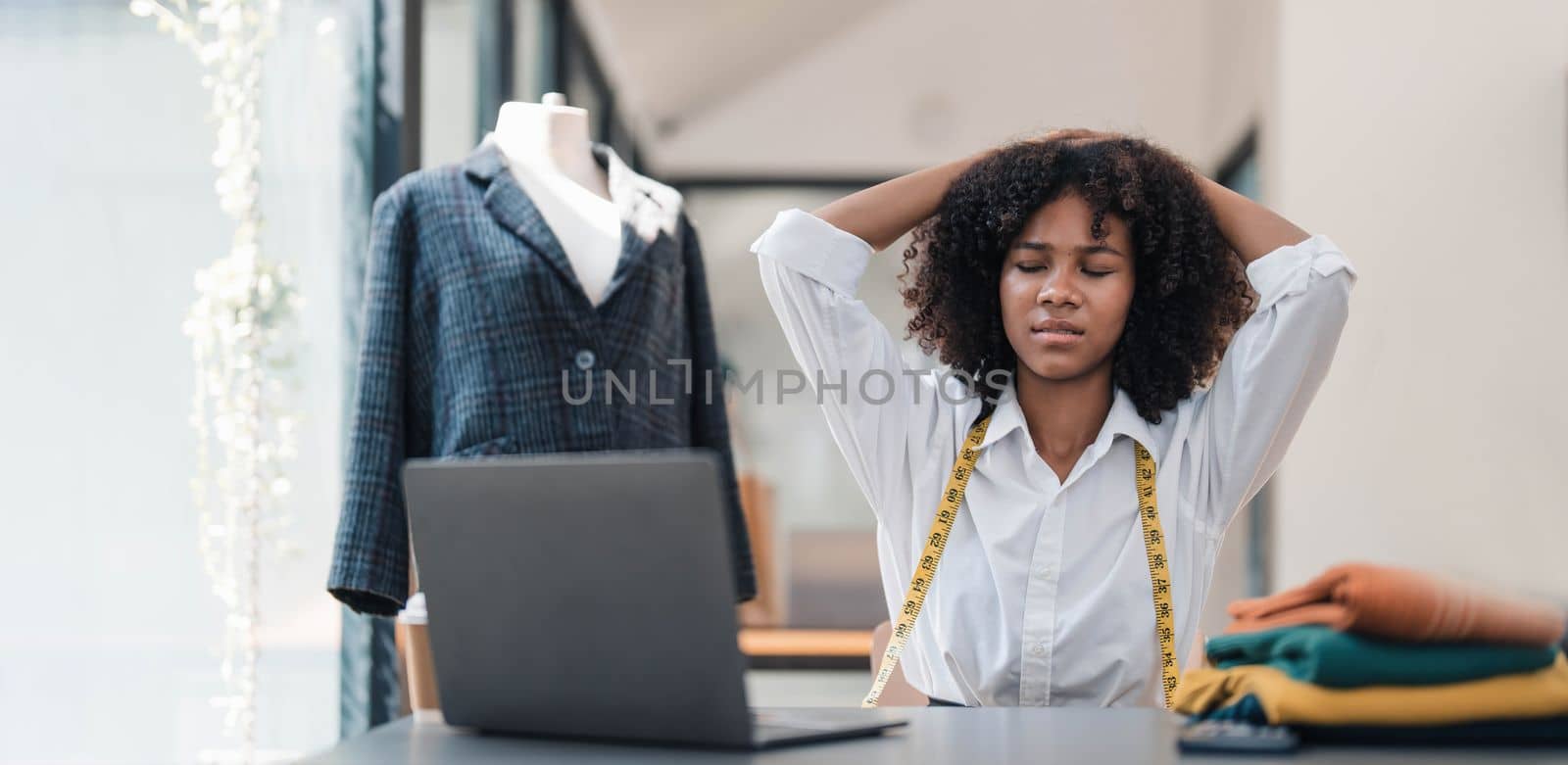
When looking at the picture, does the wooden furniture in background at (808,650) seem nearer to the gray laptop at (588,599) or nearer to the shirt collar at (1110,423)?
the shirt collar at (1110,423)

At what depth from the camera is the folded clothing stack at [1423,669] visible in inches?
38.4

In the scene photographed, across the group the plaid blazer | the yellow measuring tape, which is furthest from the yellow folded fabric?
the plaid blazer

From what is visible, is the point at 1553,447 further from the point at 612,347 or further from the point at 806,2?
the point at 806,2

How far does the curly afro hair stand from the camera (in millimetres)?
1861

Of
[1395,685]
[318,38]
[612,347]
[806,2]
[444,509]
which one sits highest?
[806,2]

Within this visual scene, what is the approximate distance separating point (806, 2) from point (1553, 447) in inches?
166

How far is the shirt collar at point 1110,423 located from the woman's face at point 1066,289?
6 centimetres

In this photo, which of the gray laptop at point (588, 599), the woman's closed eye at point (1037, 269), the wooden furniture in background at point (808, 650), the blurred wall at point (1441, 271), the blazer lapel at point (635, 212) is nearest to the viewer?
the gray laptop at point (588, 599)

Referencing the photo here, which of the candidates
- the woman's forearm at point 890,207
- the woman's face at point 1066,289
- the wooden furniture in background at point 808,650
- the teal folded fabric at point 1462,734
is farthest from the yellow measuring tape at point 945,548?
the wooden furniture in background at point 808,650

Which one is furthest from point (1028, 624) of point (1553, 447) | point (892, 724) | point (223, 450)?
point (1553, 447)

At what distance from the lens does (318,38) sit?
123 inches

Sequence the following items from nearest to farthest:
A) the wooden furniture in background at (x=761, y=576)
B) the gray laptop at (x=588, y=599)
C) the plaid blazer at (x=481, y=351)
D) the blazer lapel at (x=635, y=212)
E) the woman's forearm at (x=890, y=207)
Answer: the gray laptop at (x=588, y=599) < the woman's forearm at (x=890, y=207) < the plaid blazer at (x=481, y=351) < the blazer lapel at (x=635, y=212) < the wooden furniture in background at (x=761, y=576)

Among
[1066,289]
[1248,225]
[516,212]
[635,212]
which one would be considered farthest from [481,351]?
[1248,225]

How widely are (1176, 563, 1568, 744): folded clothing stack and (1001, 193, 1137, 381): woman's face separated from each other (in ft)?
2.64
